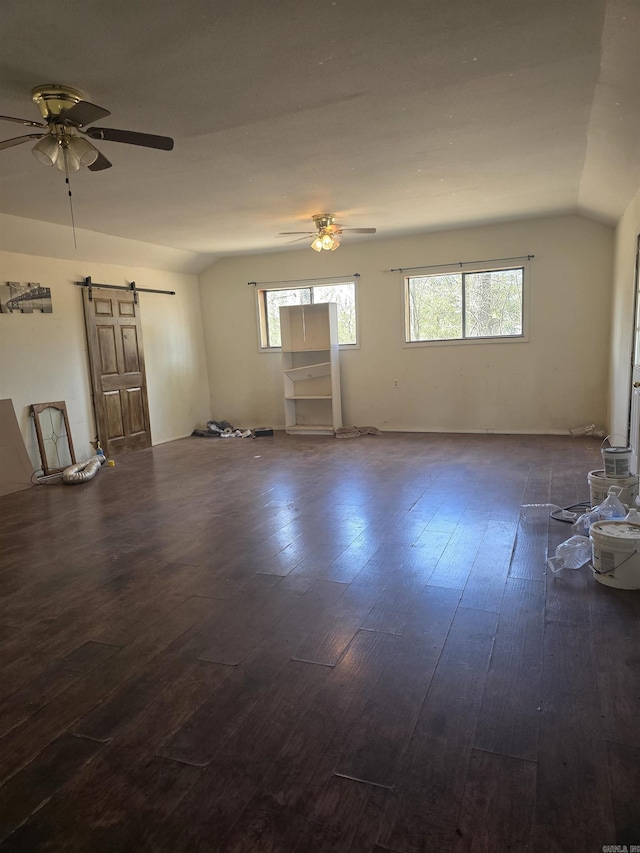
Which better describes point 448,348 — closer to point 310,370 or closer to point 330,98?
point 310,370

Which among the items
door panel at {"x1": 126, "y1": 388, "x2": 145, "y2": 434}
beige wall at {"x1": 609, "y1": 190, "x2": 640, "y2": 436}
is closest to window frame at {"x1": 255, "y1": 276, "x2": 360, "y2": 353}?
door panel at {"x1": 126, "y1": 388, "x2": 145, "y2": 434}

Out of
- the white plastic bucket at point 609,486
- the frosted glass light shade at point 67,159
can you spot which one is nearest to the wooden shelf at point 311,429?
the white plastic bucket at point 609,486

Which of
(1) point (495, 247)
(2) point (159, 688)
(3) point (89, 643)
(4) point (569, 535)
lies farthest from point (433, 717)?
(1) point (495, 247)

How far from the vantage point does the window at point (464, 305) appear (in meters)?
→ 6.85

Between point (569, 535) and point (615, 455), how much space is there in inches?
25.6

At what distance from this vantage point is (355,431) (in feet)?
24.7

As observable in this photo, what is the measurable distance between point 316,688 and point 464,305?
235 inches

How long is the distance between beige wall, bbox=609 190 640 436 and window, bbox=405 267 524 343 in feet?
3.83

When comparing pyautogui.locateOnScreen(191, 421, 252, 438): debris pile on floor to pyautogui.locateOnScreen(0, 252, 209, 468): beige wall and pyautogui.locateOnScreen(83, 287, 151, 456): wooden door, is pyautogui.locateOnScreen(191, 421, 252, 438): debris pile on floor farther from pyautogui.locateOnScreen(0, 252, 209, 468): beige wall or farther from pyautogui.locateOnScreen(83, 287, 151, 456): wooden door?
pyautogui.locateOnScreen(83, 287, 151, 456): wooden door

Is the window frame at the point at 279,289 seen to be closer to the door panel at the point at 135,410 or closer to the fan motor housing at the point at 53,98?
the door panel at the point at 135,410

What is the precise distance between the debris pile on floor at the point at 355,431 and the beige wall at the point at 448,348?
0.65 ft

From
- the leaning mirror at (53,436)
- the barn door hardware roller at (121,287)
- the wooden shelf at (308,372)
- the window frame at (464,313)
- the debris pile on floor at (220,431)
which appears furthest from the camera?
the debris pile on floor at (220,431)

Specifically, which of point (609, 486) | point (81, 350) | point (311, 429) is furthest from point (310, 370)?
point (609, 486)

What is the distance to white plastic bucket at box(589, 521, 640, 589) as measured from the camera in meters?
2.67
